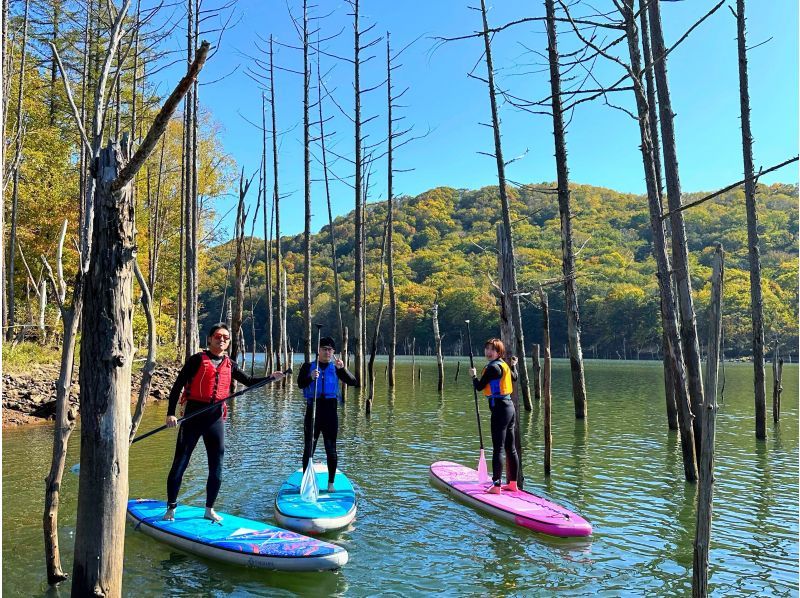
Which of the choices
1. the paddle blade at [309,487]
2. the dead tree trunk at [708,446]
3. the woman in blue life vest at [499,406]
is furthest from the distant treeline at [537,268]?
the dead tree trunk at [708,446]

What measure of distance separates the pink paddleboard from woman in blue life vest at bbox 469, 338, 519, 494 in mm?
252

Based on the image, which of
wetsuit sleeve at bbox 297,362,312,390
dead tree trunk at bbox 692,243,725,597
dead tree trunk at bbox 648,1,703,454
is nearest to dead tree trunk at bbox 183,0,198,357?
wetsuit sleeve at bbox 297,362,312,390

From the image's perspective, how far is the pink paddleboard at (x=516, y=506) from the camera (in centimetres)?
632

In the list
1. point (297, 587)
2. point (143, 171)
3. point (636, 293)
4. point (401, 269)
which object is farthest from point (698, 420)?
point (401, 269)

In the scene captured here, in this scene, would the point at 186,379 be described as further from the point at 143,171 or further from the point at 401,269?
the point at 401,269

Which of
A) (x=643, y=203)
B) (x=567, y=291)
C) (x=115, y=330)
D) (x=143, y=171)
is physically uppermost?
(x=643, y=203)

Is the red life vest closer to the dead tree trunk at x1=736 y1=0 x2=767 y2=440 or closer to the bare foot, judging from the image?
the bare foot

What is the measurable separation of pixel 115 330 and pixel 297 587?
9.04 ft

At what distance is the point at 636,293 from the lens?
68875mm

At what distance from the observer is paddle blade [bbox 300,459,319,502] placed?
22.7 feet

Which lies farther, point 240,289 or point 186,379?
point 240,289

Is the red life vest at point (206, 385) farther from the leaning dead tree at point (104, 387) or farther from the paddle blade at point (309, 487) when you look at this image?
the leaning dead tree at point (104, 387)

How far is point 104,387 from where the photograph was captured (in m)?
3.56

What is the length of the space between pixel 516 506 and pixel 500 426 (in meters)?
0.94
